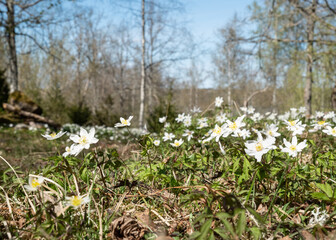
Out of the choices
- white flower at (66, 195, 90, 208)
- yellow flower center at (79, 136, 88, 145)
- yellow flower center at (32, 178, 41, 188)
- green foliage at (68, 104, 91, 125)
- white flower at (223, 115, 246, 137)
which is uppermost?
white flower at (223, 115, 246, 137)

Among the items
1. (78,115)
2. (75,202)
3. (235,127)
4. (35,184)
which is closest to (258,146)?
(235,127)

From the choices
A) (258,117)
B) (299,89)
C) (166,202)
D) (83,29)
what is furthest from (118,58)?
(166,202)

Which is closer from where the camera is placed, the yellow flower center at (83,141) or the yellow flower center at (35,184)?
the yellow flower center at (35,184)

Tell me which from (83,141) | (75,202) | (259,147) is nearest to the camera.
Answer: (75,202)

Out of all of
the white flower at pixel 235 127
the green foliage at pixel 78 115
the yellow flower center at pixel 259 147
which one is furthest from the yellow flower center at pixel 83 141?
the green foliage at pixel 78 115

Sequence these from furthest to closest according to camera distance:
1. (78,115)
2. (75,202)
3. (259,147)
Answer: (78,115), (259,147), (75,202)

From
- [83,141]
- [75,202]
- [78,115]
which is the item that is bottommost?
[78,115]

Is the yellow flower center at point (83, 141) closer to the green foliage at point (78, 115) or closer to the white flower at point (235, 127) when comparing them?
the white flower at point (235, 127)

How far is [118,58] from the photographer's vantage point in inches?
928

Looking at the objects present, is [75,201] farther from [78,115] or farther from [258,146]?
[78,115]

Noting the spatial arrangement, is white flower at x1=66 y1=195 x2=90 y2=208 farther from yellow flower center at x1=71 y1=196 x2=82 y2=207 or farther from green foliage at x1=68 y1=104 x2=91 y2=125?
green foliage at x1=68 y1=104 x2=91 y2=125

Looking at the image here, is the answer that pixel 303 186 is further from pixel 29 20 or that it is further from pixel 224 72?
pixel 224 72

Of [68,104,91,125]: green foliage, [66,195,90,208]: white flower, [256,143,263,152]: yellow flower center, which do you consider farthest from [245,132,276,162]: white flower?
[68,104,91,125]: green foliage

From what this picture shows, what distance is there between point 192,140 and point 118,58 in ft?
75.0
